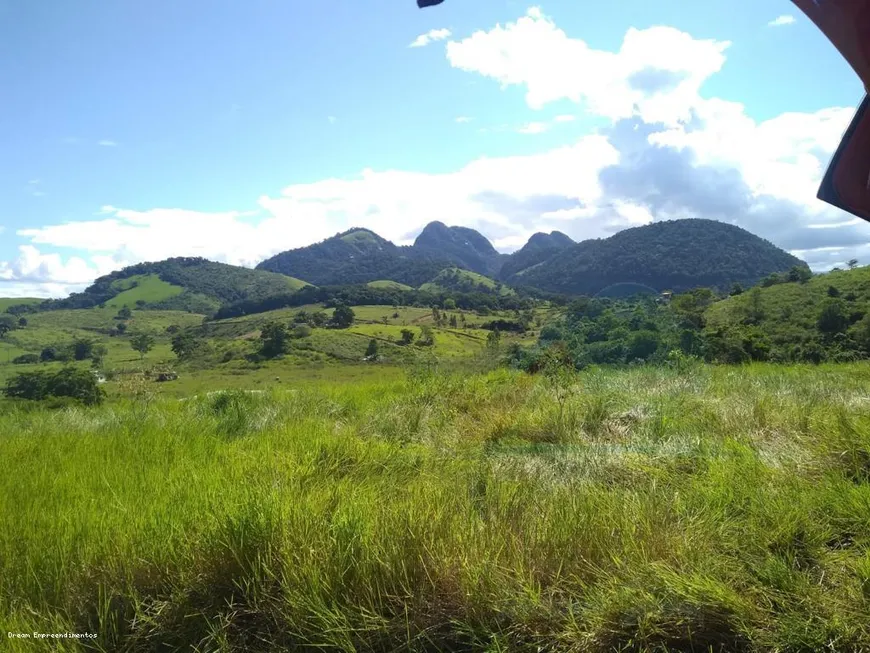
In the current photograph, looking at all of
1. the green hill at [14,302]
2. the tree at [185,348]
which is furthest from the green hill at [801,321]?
the green hill at [14,302]

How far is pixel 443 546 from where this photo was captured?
243cm

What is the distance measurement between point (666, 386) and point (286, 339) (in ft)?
275

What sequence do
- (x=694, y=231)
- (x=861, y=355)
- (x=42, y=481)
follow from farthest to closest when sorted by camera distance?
(x=694, y=231), (x=861, y=355), (x=42, y=481)

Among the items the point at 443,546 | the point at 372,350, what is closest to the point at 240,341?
the point at 372,350

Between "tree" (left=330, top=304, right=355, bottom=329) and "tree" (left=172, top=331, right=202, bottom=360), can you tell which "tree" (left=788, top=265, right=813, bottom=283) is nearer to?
"tree" (left=172, top=331, right=202, bottom=360)

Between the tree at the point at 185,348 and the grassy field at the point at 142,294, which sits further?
the grassy field at the point at 142,294

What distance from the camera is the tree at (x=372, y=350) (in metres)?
76.1

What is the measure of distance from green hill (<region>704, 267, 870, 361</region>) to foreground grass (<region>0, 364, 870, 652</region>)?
10.4 m

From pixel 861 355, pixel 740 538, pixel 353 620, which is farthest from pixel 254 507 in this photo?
pixel 861 355

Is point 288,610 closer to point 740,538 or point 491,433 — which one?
point 740,538

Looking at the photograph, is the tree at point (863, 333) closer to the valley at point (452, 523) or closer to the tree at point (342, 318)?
the valley at point (452, 523)

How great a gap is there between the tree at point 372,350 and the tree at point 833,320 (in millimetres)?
55726

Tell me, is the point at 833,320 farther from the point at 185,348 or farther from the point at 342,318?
the point at 342,318

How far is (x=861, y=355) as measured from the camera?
13.4 meters
